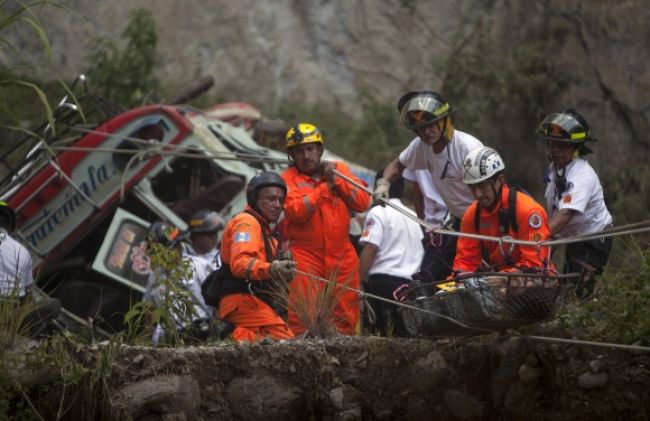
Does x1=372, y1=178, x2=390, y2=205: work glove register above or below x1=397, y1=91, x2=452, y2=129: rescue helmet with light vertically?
below

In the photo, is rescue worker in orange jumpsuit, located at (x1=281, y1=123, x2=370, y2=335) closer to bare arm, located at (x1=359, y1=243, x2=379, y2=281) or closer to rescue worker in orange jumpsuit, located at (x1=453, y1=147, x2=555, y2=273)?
bare arm, located at (x1=359, y1=243, x2=379, y2=281)

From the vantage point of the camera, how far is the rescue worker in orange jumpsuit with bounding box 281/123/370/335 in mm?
8891

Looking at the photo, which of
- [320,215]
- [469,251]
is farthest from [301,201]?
[469,251]

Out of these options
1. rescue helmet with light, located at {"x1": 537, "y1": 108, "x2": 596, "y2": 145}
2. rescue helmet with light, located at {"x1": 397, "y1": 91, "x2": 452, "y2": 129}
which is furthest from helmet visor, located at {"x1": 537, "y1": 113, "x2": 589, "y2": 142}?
rescue helmet with light, located at {"x1": 397, "y1": 91, "x2": 452, "y2": 129}

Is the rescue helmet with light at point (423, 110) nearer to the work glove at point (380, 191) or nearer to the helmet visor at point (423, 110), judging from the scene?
the helmet visor at point (423, 110)

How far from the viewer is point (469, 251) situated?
8.03 meters

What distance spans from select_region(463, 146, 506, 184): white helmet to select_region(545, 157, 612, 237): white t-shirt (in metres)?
0.82

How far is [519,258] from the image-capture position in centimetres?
768

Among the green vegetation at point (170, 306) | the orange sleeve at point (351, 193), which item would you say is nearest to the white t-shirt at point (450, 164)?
the orange sleeve at point (351, 193)

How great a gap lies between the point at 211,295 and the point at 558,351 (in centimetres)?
234

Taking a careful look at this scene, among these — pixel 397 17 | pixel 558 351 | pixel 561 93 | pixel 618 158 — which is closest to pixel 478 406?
pixel 558 351

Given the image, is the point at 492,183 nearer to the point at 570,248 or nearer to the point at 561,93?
the point at 570,248

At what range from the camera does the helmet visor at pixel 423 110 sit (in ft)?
28.6

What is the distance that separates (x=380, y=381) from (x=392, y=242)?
2036mm
